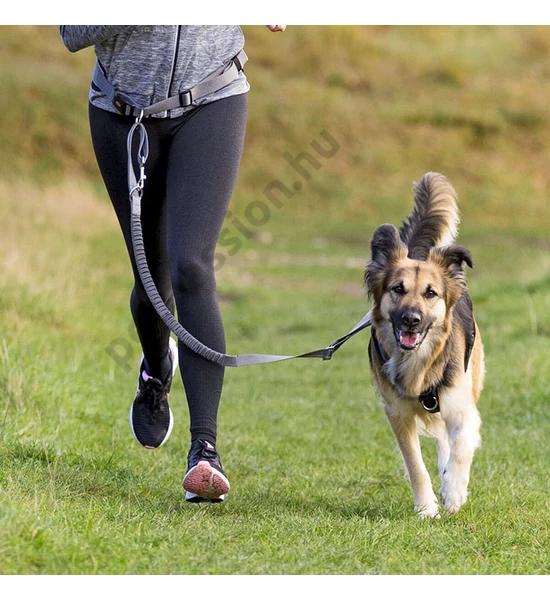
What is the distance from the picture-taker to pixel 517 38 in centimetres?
3391

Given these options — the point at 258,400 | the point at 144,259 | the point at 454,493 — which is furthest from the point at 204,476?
the point at 258,400

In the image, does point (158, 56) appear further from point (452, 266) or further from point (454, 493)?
point (454, 493)

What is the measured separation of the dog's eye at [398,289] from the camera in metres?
4.18

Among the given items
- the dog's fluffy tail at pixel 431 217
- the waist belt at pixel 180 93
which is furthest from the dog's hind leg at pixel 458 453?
the waist belt at pixel 180 93

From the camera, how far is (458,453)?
13.6 ft

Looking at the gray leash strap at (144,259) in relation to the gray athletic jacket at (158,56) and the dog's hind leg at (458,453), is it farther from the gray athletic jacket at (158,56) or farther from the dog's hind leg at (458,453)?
the dog's hind leg at (458,453)

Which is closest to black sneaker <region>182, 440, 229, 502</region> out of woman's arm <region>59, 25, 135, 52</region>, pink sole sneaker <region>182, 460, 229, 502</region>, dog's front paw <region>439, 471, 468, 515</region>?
pink sole sneaker <region>182, 460, 229, 502</region>

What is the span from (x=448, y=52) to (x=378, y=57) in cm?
268

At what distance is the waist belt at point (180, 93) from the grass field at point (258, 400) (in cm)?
158

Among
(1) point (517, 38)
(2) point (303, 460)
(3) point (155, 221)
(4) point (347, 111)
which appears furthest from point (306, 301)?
(1) point (517, 38)

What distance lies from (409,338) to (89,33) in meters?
1.88

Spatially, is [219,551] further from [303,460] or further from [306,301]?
[306,301]

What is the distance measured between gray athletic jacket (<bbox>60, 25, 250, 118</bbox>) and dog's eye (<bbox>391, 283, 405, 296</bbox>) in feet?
3.73

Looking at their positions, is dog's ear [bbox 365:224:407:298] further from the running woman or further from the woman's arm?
the woman's arm
